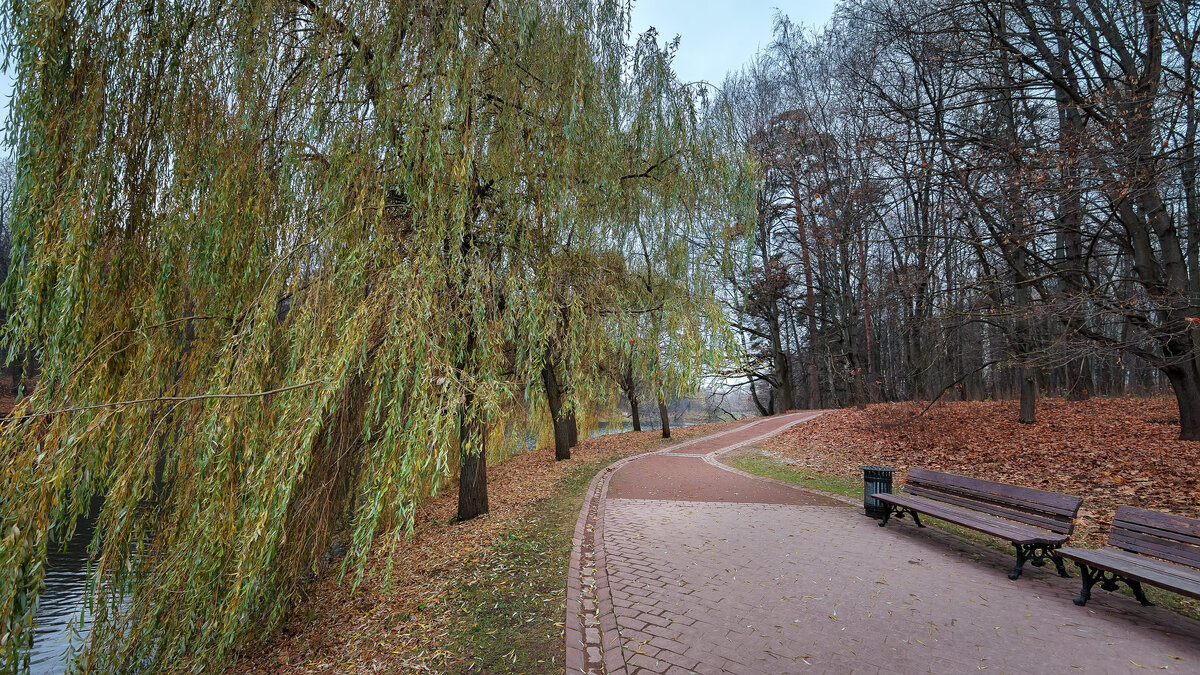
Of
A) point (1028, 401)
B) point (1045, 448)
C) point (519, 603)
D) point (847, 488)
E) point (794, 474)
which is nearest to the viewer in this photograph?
point (519, 603)

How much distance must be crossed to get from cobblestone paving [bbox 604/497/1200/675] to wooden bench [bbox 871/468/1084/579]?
36 cm

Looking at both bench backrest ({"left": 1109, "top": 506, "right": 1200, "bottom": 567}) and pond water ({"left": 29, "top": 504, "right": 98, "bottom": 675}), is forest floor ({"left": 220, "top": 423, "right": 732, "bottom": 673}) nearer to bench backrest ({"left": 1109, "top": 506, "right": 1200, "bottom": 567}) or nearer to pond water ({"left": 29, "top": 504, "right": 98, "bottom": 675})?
pond water ({"left": 29, "top": 504, "right": 98, "bottom": 675})

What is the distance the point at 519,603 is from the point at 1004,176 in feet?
34.2

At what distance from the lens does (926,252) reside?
39.5 feet

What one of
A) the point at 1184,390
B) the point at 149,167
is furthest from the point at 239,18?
the point at 1184,390

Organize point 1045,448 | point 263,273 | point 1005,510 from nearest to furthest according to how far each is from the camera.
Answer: point 263,273 < point 1005,510 < point 1045,448

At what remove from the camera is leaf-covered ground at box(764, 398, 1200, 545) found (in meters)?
7.07

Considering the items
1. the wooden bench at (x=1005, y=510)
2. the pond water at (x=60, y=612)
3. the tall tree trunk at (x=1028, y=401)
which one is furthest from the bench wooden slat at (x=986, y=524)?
the pond water at (x=60, y=612)

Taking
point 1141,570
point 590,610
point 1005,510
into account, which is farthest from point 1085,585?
point 590,610

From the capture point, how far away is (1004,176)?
880cm

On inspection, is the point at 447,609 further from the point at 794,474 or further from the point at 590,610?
the point at 794,474

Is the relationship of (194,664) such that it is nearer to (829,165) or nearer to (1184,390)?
(1184,390)

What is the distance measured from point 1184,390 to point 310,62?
13.9 metres

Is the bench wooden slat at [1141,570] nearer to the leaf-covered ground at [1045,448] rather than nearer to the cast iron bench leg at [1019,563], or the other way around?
the cast iron bench leg at [1019,563]
